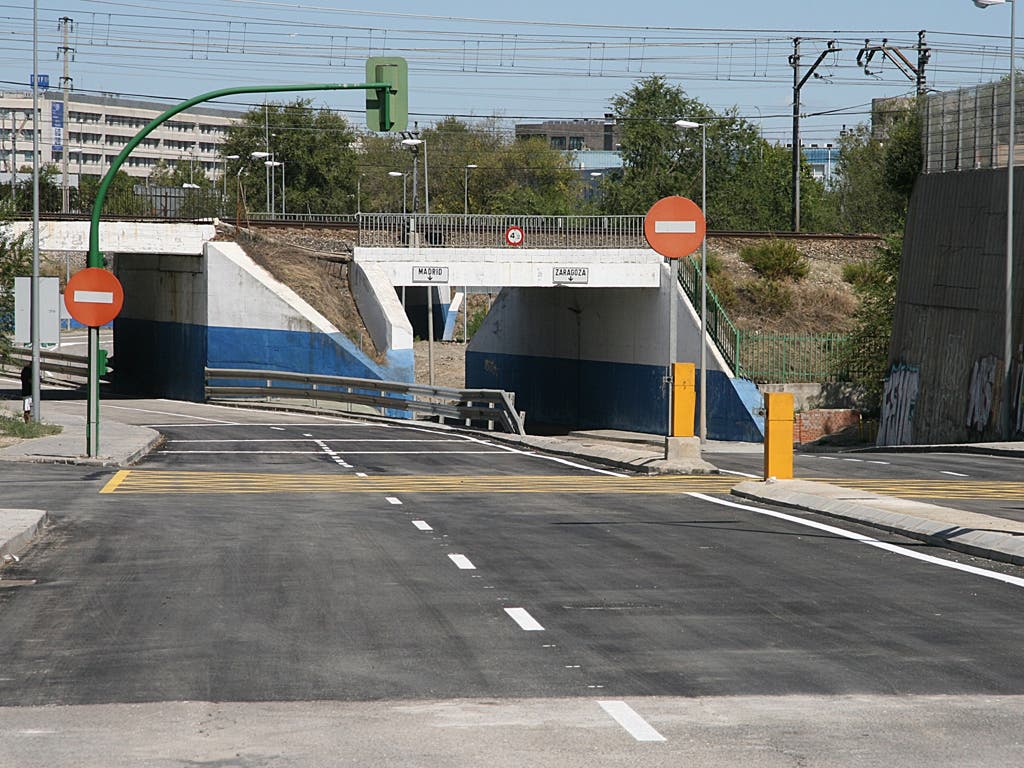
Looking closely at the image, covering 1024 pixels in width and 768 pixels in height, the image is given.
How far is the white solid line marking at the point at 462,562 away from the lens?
509 inches

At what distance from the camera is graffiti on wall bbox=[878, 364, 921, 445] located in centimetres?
4156

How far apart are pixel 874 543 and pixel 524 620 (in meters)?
5.55

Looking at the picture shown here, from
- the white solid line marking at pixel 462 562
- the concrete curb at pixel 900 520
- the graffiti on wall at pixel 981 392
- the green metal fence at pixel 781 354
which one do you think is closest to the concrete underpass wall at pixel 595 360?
the green metal fence at pixel 781 354

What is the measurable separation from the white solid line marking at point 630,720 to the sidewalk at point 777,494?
6459 mm

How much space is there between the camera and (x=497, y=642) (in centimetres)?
946

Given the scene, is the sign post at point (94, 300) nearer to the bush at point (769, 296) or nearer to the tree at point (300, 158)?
the bush at point (769, 296)

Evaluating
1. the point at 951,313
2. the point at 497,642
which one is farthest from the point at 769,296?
the point at 497,642

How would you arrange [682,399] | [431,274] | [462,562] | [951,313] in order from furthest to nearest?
[431,274] → [951,313] → [682,399] → [462,562]

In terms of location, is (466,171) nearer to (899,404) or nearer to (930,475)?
(899,404)

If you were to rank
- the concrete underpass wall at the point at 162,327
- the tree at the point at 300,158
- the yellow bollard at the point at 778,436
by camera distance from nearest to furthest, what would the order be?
the yellow bollard at the point at 778,436, the concrete underpass wall at the point at 162,327, the tree at the point at 300,158

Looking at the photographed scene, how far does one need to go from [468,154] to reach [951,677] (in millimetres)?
151399

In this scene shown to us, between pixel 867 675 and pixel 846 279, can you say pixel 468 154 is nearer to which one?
pixel 846 279

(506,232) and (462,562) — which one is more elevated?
(506,232)

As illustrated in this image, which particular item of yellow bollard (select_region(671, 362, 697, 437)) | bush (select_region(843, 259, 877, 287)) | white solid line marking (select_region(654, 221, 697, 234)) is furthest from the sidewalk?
bush (select_region(843, 259, 877, 287))
